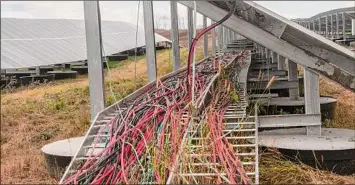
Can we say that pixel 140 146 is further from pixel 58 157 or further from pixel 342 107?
pixel 342 107

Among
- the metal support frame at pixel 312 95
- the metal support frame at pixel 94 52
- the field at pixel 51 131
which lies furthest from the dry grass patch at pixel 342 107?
the metal support frame at pixel 94 52

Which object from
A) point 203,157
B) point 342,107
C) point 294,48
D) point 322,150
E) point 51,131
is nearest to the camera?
point 203,157

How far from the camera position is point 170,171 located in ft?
9.70

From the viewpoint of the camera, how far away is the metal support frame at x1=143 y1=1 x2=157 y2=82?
21.6ft

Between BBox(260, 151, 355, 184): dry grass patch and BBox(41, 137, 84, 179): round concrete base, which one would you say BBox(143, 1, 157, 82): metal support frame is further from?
BBox(260, 151, 355, 184): dry grass patch

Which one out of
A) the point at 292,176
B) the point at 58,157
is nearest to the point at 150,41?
the point at 58,157

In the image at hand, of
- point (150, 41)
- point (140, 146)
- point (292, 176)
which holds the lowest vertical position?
point (292, 176)

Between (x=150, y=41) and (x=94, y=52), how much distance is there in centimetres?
237

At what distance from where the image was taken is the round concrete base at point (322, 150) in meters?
4.42

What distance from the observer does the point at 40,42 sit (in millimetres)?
13250

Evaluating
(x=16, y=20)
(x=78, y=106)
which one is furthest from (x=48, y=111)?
(x=16, y=20)

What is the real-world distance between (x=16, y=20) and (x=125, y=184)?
11.6 meters

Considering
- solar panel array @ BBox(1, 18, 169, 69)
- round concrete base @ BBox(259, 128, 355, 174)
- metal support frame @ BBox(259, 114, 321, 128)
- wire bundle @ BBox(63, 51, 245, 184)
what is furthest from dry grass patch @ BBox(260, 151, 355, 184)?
solar panel array @ BBox(1, 18, 169, 69)

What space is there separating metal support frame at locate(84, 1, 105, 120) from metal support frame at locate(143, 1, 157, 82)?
218cm
